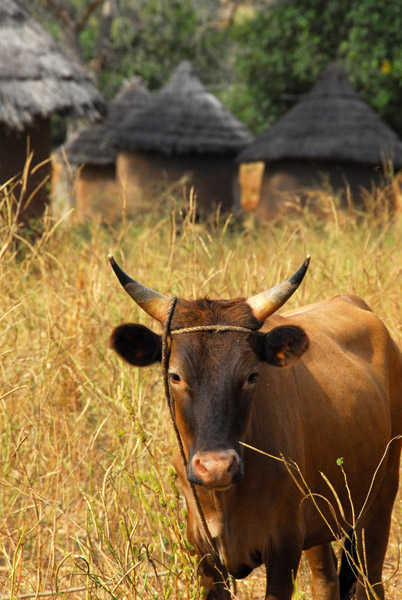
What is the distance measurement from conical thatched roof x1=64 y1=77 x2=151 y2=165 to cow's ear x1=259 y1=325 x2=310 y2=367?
16.4m

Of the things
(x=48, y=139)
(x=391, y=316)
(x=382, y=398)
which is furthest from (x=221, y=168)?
(x=382, y=398)

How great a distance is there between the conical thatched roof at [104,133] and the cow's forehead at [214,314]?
16.4 metres

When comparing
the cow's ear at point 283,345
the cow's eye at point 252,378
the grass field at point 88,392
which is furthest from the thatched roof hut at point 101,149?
the cow's eye at point 252,378

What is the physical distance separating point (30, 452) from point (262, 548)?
5.73 feet

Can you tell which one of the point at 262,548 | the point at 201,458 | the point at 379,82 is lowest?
the point at 379,82

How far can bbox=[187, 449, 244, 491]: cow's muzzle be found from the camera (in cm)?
230

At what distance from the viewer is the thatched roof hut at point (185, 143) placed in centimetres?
1575

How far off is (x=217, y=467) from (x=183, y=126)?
14.1 metres

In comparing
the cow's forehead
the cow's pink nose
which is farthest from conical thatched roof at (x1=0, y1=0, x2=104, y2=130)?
the cow's pink nose

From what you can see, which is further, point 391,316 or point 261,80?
point 261,80

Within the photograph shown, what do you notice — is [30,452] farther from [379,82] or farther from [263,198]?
[379,82]

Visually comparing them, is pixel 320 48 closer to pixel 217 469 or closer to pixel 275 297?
pixel 275 297

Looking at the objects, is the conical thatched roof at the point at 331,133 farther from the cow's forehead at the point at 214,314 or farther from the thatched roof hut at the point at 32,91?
the cow's forehead at the point at 214,314

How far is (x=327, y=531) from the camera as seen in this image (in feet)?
10.1
